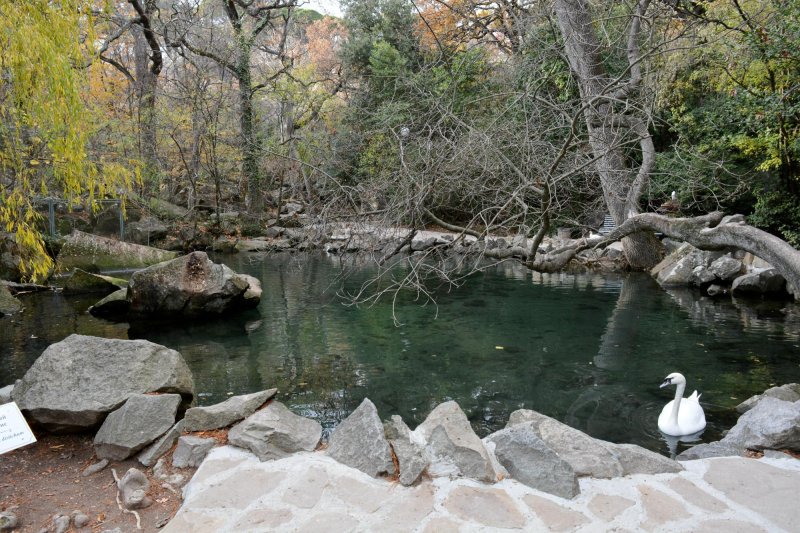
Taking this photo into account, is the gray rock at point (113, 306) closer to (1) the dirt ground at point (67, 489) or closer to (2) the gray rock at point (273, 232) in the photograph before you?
(1) the dirt ground at point (67, 489)

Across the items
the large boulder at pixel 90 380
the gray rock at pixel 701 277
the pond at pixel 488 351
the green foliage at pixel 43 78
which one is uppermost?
the green foliage at pixel 43 78

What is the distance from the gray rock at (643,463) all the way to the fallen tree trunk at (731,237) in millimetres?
2077

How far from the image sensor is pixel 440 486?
289 centimetres

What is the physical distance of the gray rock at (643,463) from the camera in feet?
10.1

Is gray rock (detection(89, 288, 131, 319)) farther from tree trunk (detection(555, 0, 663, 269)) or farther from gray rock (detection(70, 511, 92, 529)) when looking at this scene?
tree trunk (detection(555, 0, 663, 269))

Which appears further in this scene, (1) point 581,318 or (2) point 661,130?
(2) point 661,130

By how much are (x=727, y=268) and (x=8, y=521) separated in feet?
38.8

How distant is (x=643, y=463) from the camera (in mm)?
3125

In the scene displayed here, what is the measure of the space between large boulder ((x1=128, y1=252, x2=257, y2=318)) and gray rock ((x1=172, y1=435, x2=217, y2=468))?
18.7 feet

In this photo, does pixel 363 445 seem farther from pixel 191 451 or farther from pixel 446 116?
pixel 446 116

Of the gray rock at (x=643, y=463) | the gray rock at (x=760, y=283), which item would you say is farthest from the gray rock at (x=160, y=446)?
the gray rock at (x=760, y=283)

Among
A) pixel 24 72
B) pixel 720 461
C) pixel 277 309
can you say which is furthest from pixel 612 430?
pixel 277 309

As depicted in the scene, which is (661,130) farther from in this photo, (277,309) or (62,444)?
(62,444)

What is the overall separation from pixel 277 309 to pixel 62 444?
6015 mm
